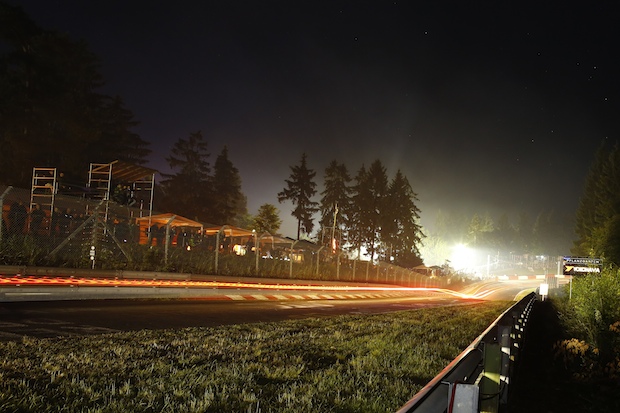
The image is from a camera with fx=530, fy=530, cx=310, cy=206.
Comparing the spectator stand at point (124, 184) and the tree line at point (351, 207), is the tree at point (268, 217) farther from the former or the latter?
the spectator stand at point (124, 184)

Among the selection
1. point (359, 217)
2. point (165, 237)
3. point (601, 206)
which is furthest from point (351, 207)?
point (165, 237)

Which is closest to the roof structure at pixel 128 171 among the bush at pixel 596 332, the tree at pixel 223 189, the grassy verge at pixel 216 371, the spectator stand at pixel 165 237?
the spectator stand at pixel 165 237

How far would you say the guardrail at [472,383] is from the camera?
300 cm

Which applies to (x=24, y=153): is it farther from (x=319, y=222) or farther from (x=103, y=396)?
(x=319, y=222)

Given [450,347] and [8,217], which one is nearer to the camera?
[450,347]

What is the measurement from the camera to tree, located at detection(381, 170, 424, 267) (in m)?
88.8

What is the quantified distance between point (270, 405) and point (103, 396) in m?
1.60

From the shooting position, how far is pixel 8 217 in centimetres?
1831

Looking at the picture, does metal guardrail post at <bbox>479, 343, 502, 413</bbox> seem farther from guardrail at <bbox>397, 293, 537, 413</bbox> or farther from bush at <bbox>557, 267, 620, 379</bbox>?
bush at <bbox>557, 267, 620, 379</bbox>

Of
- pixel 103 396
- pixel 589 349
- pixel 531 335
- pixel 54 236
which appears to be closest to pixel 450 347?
pixel 589 349

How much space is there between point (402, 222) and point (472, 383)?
9091 centimetres

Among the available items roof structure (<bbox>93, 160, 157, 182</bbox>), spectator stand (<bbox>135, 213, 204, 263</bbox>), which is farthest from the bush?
roof structure (<bbox>93, 160, 157, 182</bbox>)

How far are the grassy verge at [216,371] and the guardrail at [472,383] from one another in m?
1.00

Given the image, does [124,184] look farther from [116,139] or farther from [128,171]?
[116,139]
